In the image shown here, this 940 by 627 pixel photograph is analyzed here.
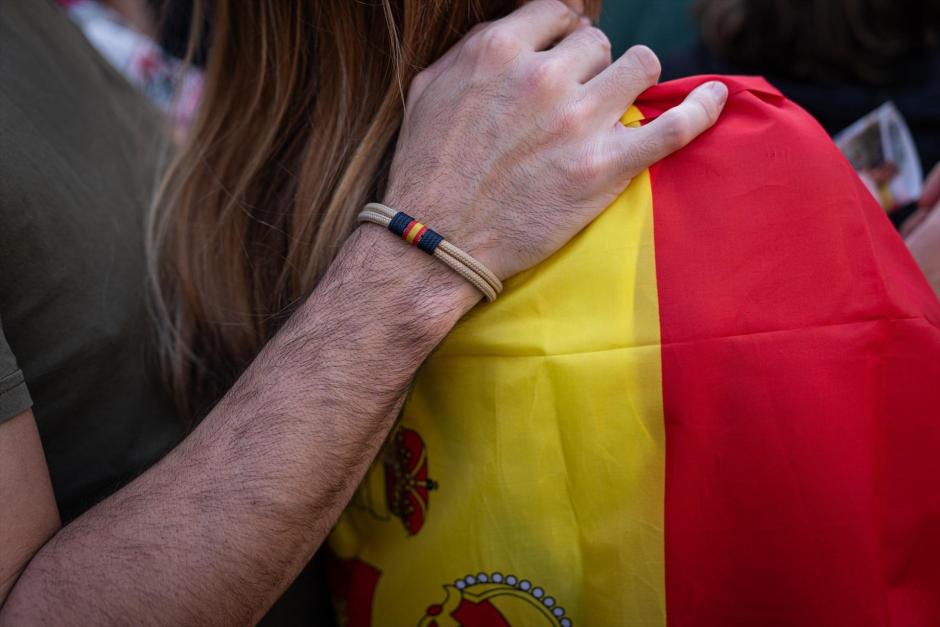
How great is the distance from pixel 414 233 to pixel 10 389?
44 centimetres

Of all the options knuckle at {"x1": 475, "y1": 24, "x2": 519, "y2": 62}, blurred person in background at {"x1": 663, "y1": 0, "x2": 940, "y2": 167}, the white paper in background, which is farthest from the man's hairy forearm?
blurred person in background at {"x1": 663, "y1": 0, "x2": 940, "y2": 167}

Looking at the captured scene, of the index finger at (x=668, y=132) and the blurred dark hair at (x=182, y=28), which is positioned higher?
the blurred dark hair at (x=182, y=28)

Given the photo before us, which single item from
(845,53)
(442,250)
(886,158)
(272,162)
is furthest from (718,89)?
(845,53)

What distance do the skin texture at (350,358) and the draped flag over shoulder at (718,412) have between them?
0.22 ft

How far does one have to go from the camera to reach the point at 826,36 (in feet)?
6.79

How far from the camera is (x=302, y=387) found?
2.84ft

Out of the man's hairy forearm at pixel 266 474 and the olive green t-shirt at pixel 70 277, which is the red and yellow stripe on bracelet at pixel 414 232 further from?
the olive green t-shirt at pixel 70 277

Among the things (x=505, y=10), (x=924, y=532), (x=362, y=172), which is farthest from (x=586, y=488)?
(x=505, y=10)

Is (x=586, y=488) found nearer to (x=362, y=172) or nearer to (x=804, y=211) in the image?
(x=804, y=211)

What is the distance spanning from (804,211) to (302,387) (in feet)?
1.81

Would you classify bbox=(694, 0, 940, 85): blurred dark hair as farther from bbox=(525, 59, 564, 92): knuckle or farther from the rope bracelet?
the rope bracelet

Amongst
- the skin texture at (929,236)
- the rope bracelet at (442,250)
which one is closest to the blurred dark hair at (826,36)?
the skin texture at (929,236)

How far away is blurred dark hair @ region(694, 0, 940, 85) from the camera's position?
2008 millimetres

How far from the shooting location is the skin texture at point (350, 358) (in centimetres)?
79
